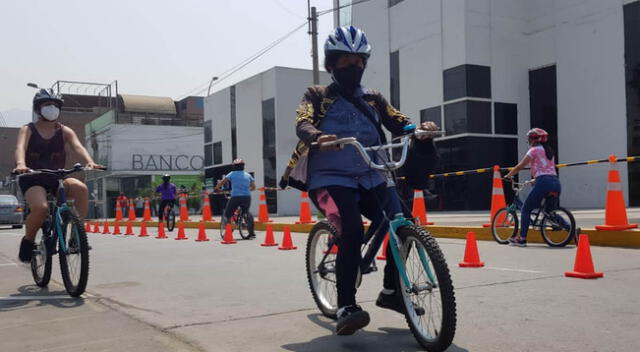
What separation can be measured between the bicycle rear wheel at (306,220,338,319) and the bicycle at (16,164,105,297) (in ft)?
6.89

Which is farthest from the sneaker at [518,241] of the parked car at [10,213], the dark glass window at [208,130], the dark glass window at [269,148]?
the dark glass window at [208,130]

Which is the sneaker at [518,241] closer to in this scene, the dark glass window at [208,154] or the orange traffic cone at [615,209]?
the orange traffic cone at [615,209]

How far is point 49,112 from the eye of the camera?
5.94 meters

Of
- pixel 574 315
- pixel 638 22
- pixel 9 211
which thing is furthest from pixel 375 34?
pixel 574 315

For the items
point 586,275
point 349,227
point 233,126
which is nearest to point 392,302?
point 349,227

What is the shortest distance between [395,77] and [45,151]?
21349mm

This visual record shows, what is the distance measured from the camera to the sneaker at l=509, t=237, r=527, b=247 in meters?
8.84

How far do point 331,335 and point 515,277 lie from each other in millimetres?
2687

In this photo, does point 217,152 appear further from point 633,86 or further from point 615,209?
point 615,209

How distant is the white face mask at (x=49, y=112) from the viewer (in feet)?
19.4

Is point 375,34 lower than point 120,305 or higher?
higher

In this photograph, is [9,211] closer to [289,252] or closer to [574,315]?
[289,252]

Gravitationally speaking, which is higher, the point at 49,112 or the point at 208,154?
the point at 208,154

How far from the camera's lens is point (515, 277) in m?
5.81
